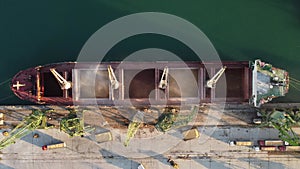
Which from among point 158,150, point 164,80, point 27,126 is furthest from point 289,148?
point 27,126

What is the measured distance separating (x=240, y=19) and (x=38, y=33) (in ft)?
51.6

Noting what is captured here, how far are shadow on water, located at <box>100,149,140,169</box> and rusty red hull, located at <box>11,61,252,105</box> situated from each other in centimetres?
464

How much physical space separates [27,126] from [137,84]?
8.63m

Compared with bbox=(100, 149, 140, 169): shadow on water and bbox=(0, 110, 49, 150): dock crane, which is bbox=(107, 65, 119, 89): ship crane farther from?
bbox=(0, 110, 49, 150): dock crane

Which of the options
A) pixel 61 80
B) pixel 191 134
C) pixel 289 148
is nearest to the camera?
pixel 61 80

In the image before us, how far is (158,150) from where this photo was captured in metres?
34.0

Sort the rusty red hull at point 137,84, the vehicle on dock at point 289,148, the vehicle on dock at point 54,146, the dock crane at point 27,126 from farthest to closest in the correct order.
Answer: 1. the vehicle on dock at point 54,146
2. the vehicle on dock at point 289,148
3. the dock crane at point 27,126
4. the rusty red hull at point 137,84

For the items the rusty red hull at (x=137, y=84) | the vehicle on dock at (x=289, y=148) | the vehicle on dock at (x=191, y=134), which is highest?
the rusty red hull at (x=137, y=84)

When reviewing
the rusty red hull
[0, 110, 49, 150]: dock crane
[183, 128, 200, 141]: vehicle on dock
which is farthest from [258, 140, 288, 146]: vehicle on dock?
[0, 110, 49, 150]: dock crane

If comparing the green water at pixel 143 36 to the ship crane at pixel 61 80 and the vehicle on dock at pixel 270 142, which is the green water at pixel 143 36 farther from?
the ship crane at pixel 61 80

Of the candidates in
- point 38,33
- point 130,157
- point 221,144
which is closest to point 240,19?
point 221,144

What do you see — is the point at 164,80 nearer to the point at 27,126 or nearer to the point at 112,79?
the point at 112,79

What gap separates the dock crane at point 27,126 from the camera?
32.7 metres

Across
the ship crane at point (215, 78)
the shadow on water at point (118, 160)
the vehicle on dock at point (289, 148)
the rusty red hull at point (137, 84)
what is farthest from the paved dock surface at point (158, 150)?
the ship crane at point (215, 78)
